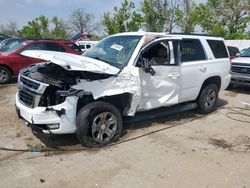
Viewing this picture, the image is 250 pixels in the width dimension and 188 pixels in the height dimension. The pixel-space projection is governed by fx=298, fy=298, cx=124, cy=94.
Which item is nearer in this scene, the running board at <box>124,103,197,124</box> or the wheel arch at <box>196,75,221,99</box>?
the running board at <box>124,103,197,124</box>

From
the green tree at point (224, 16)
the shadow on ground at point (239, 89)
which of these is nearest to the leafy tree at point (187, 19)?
the green tree at point (224, 16)

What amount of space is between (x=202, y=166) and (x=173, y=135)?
132cm

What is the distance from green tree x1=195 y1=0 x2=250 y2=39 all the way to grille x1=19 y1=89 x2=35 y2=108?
91.4 feet

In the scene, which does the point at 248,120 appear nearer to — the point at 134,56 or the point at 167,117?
the point at 167,117

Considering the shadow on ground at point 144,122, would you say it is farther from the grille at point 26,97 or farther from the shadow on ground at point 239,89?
the shadow on ground at point 239,89

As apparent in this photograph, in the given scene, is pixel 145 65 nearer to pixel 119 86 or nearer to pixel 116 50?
pixel 119 86

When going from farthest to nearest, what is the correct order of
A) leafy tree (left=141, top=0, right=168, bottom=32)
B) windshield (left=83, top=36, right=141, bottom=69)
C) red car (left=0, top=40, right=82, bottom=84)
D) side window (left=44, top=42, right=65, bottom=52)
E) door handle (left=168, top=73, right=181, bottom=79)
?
leafy tree (left=141, top=0, right=168, bottom=32), side window (left=44, top=42, right=65, bottom=52), red car (left=0, top=40, right=82, bottom=84), door handle (left=168, top=73, right=181, bottom=79), windshield (left=83, top=36, right=141, bottom=69)

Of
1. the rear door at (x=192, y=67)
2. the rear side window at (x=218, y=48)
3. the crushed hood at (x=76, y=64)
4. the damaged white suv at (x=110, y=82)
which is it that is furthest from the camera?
the rear side window at (x=218, y=48)

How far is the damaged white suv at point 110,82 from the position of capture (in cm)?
459

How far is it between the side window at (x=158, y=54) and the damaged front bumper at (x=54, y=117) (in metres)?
1.82

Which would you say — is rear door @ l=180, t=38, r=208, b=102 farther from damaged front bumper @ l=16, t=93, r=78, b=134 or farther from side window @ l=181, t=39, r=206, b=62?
damaged front bumper @ l=16, t=93, r=78, b=134

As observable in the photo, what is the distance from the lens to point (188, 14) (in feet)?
109

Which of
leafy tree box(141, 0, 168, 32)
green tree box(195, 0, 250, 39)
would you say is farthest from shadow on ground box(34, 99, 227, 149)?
green tree box(195, 0, 250, 39)

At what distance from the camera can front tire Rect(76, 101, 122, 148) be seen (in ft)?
15.4
